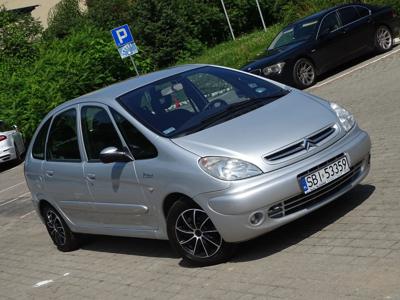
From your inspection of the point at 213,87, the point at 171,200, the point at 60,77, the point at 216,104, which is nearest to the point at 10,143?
the point at 60,77

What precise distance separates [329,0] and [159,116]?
20582 mm

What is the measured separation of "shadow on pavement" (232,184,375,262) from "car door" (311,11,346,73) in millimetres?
10727

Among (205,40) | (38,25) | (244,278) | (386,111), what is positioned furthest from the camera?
(38,25)

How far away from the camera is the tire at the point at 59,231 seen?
27.2 feet

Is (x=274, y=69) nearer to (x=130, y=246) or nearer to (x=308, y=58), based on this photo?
(x=308, y=58)

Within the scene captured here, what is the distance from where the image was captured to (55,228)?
8.51m

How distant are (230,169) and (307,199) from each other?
70 centimetres

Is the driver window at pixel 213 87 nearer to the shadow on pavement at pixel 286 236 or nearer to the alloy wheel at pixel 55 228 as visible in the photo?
the shadow on pavement at pixel 286 236

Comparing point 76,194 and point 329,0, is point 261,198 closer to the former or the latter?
point 76,194

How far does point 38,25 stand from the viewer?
44.6 meters

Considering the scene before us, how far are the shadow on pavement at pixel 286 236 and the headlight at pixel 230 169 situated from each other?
0.81m

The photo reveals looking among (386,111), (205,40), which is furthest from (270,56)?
(205,40)

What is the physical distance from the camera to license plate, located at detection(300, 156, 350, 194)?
5.89 meters

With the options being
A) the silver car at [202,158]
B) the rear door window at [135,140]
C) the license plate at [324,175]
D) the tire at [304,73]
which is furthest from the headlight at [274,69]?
the license plate at [324,175]
